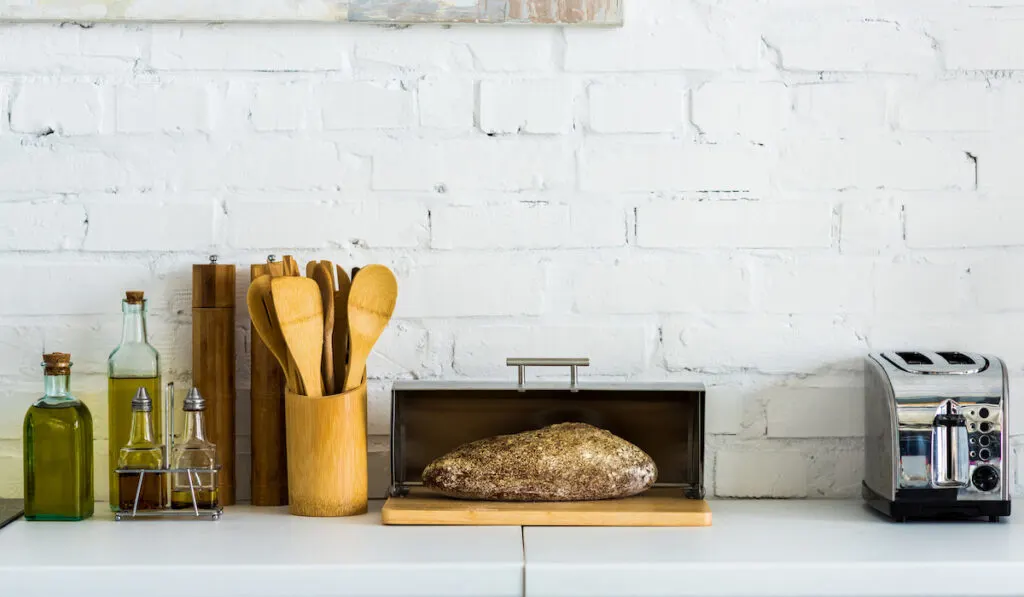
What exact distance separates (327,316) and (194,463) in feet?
0.88

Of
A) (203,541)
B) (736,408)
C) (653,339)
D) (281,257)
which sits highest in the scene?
(281,257)

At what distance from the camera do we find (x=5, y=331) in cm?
148

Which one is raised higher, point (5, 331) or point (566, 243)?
point (566, 243)

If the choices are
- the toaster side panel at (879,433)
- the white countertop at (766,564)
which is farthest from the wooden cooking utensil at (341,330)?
the toaster side panel at (879,433)

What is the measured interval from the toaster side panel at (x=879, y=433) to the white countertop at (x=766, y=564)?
0.09 m

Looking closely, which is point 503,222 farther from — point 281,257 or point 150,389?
point 150,389

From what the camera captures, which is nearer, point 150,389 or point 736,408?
point 150,389

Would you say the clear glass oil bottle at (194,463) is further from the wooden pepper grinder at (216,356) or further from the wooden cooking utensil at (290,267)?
the wooden cooking utensil at (290,267)

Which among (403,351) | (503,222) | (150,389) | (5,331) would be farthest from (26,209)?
(503,222)

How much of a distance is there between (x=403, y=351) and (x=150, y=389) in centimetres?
36

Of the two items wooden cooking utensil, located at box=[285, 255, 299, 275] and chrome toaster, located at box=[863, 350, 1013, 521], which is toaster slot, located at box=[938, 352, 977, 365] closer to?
chrome toaster, located at box=[863, 350, 1013, 521]

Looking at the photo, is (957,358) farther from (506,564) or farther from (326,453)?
(326,453)

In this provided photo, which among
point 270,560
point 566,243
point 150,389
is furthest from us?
point 566,243

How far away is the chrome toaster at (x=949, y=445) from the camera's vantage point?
130cm
